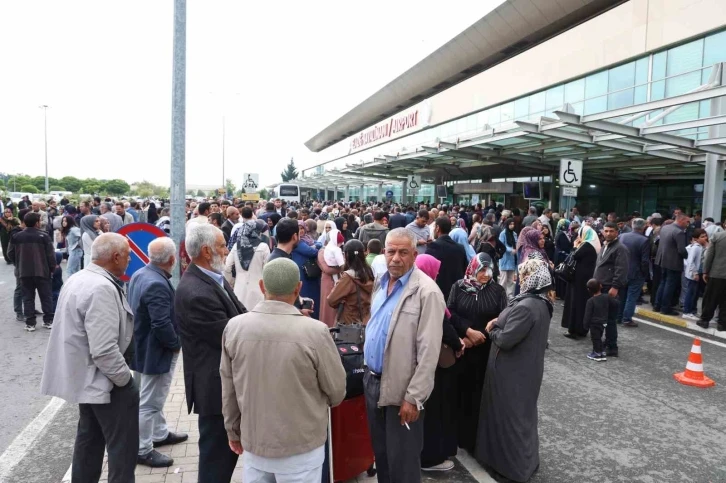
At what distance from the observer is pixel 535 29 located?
24938 millimetres

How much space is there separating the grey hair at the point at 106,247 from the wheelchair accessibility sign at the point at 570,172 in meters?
11.3

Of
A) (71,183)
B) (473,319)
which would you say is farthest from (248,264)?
(71,183)

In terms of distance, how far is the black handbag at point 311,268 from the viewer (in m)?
6.50

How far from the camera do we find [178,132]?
5.78m

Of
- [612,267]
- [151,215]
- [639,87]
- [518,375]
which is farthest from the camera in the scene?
[151,215]

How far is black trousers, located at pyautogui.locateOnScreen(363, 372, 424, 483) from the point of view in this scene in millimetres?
3080

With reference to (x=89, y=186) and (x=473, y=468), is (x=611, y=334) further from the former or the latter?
(x=89, y=186)

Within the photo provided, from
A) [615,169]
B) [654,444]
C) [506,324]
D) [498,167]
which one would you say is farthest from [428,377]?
[498,167]

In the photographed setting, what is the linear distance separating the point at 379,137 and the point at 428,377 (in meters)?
37.0

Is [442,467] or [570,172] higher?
[570,172]

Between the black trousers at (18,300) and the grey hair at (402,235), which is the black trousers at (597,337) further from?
the black trousers at (18,300)

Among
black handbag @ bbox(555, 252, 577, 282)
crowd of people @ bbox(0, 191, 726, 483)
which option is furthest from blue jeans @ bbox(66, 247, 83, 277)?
black handbag @ bbox(555, 252, 577, 282)

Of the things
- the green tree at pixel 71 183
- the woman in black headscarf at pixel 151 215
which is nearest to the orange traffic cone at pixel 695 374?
the woman in black headscarf at pixel 151 215

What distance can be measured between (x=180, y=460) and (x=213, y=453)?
1077mm
